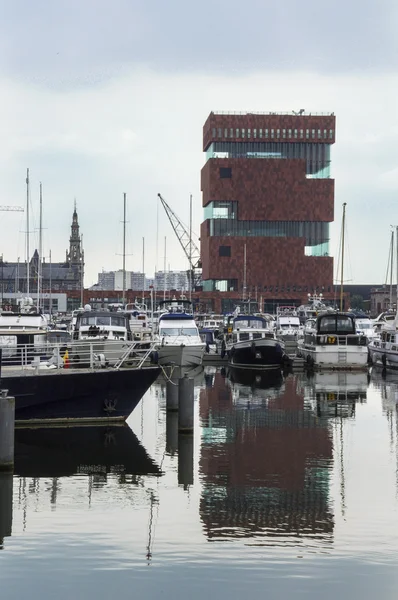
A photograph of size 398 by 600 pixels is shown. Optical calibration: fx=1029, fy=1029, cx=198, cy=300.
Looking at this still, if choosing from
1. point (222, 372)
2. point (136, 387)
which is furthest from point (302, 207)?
point (136, 387)

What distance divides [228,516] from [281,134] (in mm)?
177734

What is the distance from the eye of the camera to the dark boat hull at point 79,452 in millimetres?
29109

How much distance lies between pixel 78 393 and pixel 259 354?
3388cm

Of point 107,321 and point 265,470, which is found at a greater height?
point 107,321

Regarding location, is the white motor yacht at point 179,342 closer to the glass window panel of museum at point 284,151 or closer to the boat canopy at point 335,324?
the boat canopy at point 335,324

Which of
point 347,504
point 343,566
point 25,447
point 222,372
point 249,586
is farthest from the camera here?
point 222,372

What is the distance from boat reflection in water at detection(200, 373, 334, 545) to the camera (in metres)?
22.0

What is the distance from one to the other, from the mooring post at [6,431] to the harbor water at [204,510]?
0.53m

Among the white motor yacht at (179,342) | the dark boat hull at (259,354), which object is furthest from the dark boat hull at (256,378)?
the white motor yacht at (179,342)

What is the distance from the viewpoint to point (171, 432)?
120ft

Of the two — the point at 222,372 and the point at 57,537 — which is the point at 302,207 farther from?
the point at 57,537

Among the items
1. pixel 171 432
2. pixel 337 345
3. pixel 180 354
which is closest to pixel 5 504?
pixel 171 432

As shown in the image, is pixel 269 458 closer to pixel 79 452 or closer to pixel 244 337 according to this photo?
pixel 79 452

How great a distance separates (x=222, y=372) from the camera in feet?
223
